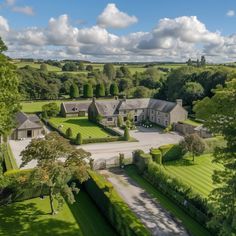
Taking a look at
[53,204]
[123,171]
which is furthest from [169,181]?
[53,204]

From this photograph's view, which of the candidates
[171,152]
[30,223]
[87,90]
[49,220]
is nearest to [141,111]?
[171,152]

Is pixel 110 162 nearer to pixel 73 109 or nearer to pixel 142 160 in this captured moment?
pixel 142 160

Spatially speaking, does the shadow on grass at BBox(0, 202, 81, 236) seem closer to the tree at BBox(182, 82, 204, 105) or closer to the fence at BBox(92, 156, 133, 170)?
the fence at BBox(92, 156, 133, 170)

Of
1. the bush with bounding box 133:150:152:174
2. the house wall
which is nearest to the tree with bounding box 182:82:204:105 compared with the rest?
the house wall

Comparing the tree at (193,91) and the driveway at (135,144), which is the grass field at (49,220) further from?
the tree at (193,91)

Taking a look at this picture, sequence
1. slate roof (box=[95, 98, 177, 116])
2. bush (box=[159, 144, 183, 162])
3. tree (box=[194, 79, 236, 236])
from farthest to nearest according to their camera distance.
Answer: slate roof (box=[95, 98, 177, 116]) < bush (box=[159, 144, 183, 162]) < tree (box=[194, 79, 236, 236])

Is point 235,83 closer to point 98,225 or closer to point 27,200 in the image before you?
point 98,225
